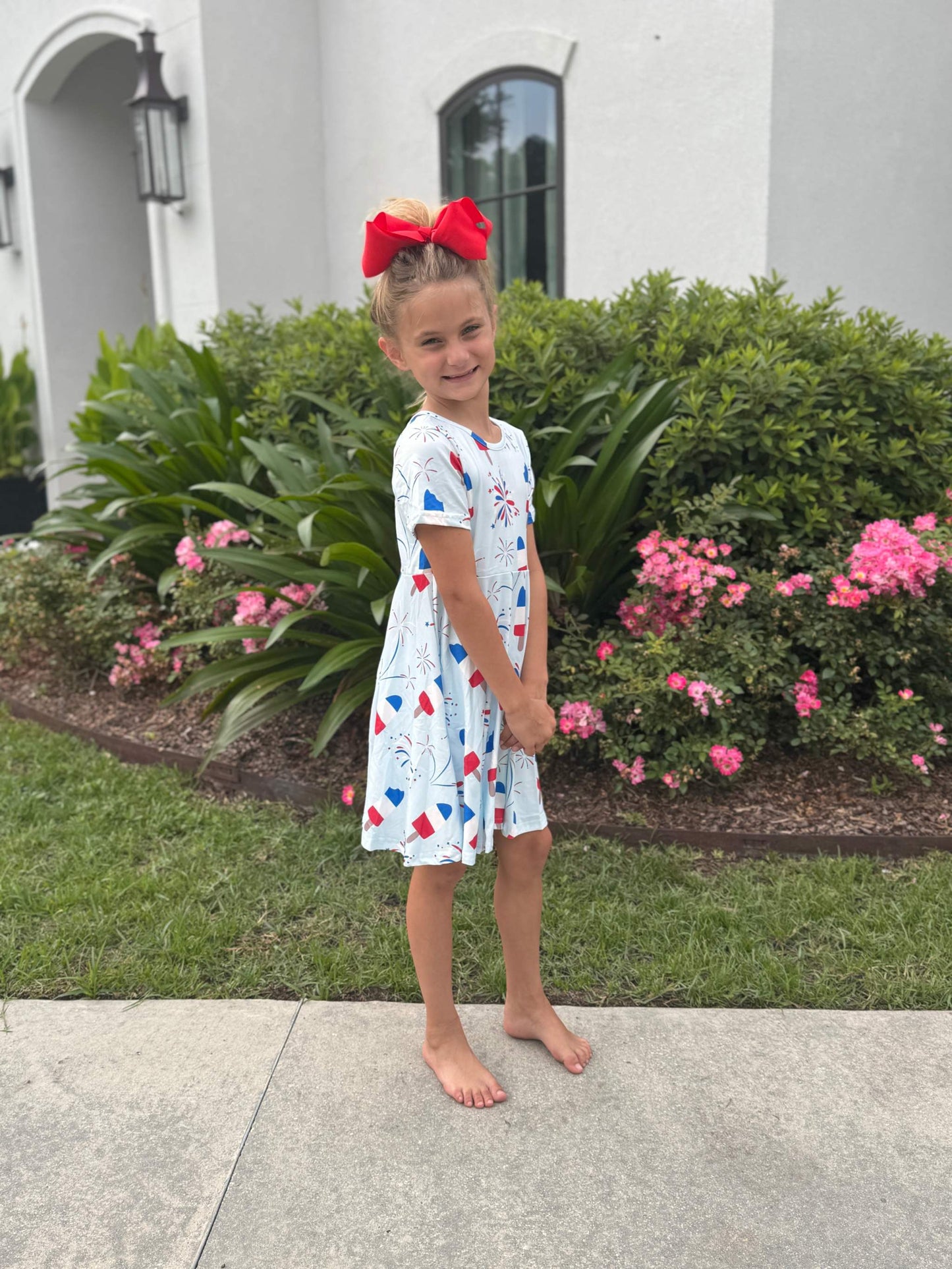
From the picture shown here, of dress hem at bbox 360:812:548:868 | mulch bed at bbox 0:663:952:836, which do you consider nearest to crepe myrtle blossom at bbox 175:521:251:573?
mulch bed at bbox 0:663:952:836

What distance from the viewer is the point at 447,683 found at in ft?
6.47

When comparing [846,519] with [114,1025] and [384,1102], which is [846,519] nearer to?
Answer: [384,1102]

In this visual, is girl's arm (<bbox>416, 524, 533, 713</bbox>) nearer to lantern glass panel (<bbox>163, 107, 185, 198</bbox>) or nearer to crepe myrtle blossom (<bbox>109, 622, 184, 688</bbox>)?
crepe myrtle blossom (<bbox>109, 622, 184, 688</bbox>)

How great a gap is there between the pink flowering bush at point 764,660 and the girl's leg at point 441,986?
3.95 feet

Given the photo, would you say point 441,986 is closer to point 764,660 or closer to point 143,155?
point 764,660

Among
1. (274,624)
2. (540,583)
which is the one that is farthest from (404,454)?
(274,624)

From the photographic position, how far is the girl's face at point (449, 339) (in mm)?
1852

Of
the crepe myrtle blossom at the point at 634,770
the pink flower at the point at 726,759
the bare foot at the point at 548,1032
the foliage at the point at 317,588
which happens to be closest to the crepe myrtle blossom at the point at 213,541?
the foliage at the point at 317,588

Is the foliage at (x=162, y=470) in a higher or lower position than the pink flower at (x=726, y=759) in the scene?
higher

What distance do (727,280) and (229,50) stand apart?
384cm

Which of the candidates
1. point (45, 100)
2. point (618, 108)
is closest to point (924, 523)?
point (618, 108)

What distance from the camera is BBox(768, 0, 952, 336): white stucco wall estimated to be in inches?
199

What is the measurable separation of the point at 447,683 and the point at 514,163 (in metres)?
5.30

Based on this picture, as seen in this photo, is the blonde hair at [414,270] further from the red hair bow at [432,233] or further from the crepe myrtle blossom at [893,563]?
the crepe myrtle blossom at [893,563]
